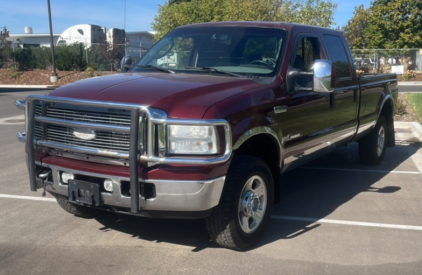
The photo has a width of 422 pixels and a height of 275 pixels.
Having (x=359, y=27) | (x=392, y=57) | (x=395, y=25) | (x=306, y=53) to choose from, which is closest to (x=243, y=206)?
(x=306, y=53)

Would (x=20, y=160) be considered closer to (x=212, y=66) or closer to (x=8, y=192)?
(x=8, y=192)

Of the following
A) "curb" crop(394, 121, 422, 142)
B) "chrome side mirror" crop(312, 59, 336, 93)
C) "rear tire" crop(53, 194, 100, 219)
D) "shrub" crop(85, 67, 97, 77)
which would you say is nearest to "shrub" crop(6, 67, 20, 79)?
"shrub" crop(85, 67, 97, 77)

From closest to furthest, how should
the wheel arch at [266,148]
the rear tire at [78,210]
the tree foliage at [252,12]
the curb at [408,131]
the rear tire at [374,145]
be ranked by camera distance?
the wheel arch at [266,148] → the rear tire at [78,210] → the rear tire at [374,145] → the curb at [408,131] → the tree foliage at [252,12]

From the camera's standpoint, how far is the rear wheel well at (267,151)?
4.82m

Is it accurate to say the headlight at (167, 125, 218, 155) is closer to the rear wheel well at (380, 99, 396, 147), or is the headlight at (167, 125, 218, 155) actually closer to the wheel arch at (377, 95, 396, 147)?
the wheel arch at (377, 95, 396, 147)

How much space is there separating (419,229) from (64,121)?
373 centimetres

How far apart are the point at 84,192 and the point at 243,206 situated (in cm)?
139

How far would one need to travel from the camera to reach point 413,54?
1481 inches

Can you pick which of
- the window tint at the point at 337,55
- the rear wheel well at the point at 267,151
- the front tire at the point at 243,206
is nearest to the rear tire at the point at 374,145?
the window tint at the point at 337,55

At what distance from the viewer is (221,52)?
18.6ft

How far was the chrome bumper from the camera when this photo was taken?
3.98 m

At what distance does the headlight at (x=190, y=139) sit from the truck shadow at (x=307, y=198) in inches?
45.7

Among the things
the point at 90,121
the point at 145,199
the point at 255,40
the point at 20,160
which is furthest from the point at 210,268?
the point at 20,160

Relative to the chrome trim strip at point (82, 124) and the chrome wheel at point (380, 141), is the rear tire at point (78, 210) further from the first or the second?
the chrome wheel at point (380, 141)
